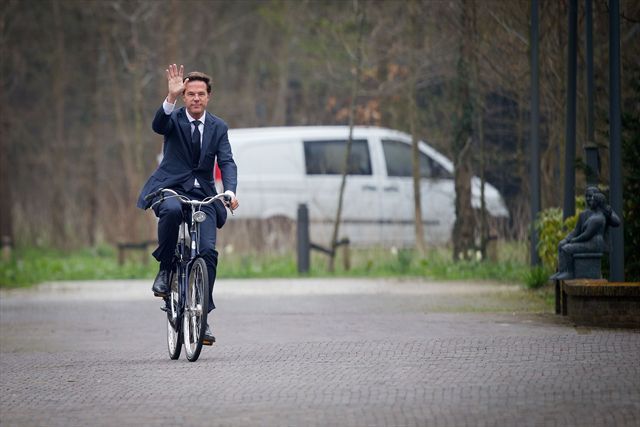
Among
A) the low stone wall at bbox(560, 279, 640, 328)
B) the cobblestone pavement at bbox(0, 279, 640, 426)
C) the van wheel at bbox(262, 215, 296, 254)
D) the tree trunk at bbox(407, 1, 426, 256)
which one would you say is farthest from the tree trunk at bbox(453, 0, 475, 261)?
the low stone wall at bbox(560, 279, 640, 328)

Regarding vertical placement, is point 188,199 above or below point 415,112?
below

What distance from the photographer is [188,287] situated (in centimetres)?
1071

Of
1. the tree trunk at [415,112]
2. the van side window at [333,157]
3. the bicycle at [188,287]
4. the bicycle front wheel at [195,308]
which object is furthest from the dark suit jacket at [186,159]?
the van side window at [333,157]

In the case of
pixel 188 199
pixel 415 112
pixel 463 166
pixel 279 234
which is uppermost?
pixel 415 112

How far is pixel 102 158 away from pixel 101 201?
808 cm

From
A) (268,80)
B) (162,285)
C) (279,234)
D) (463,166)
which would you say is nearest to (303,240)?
(463,166)

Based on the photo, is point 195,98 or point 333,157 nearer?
point 195,98

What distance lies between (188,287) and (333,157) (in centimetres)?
1533

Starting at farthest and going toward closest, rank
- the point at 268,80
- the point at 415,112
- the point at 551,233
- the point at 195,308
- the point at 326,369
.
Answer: the point at 268,80 → the point at 415,112 → the point at 551,233 → the point at 195,308 → the point at 326,369

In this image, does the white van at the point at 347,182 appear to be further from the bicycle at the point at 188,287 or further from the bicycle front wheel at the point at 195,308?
the bicycle front wheel at the point at 195,308

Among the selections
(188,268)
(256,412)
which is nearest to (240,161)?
(188,268)

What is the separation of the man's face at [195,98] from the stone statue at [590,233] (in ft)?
11.8

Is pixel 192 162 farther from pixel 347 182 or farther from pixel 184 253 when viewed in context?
pixel 347 182

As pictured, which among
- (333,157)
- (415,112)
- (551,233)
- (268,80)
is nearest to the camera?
(551,233)
